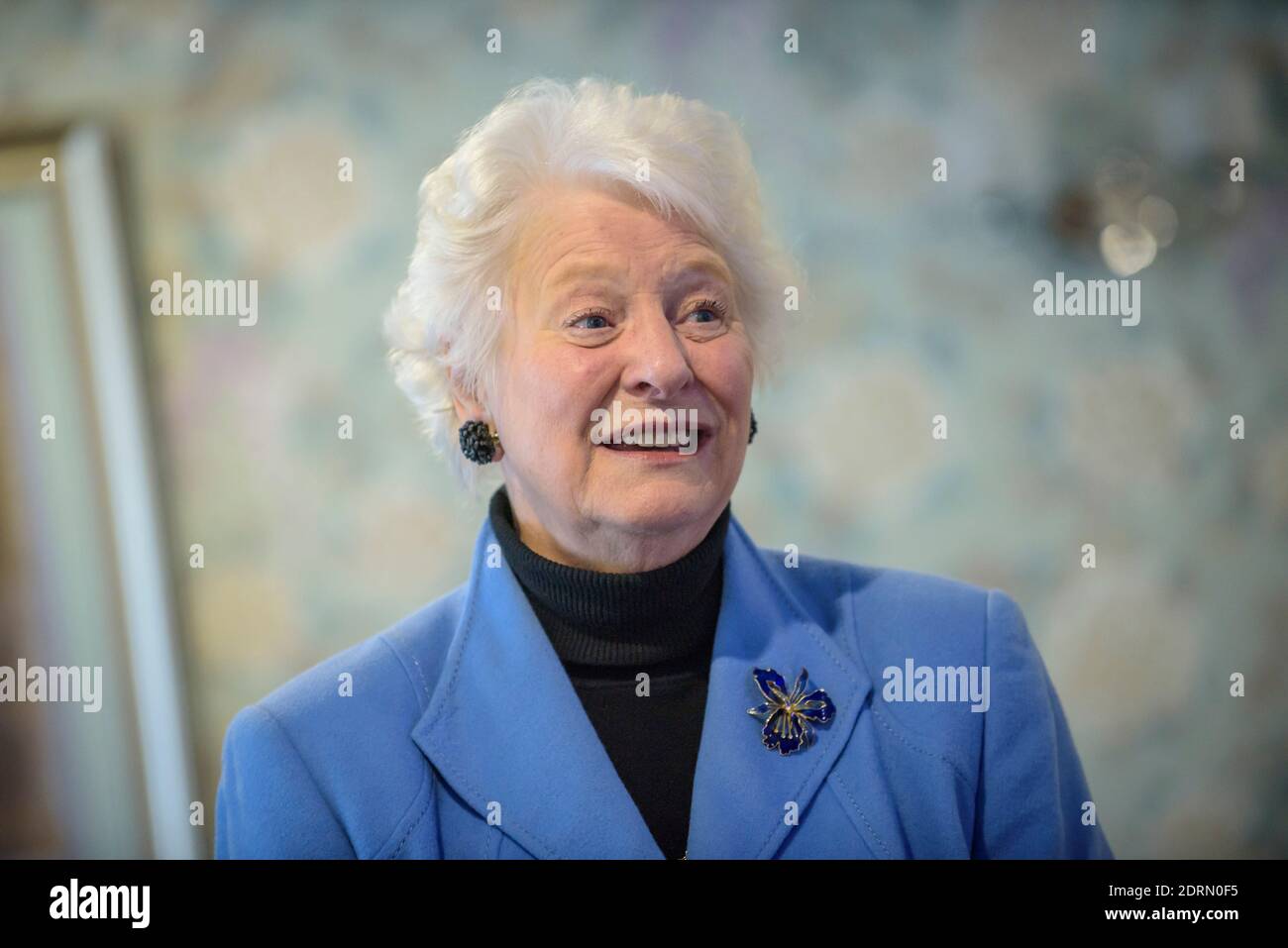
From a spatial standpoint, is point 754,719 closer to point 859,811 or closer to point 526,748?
point 859,811

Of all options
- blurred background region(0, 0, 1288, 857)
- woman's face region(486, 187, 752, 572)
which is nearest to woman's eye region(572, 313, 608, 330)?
woman's face region(486, 187, 752, 572)

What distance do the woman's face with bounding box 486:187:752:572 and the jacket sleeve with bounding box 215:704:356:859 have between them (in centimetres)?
52

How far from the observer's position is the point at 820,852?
1.87 m

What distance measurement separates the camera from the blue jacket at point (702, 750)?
1.81 metres

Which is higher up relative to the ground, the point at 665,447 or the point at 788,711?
the point at 665,447

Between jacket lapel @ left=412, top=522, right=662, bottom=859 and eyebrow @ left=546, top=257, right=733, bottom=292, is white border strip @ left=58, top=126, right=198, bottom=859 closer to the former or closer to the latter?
jacket lapel @ left=412, top=522, right=662, bottom=859

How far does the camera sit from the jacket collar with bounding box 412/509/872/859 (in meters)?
1.80

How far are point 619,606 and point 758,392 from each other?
0.52 m

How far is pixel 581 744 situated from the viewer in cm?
181

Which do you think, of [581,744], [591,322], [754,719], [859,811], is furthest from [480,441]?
[859,811]

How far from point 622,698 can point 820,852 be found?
1.26 feet

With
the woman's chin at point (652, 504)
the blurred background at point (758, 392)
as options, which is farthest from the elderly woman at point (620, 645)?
the blurred background at point (758, 392)
